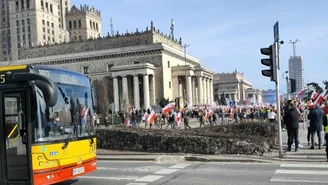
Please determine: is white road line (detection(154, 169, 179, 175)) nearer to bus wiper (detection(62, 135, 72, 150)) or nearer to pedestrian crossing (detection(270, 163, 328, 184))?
pedestrian crossing (detection(270, 163, 328, 184))

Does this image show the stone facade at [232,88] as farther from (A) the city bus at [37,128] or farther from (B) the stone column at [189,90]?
(A) the city bus at [37,128]

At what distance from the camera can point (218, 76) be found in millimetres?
170750

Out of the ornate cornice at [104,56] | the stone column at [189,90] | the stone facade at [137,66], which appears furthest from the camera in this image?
the ornate cornice at [104,56]

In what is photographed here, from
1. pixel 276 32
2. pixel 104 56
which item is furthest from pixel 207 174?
pixel 104 56

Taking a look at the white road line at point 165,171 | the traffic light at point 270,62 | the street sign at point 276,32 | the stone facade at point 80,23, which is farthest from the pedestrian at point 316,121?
the stone facade at point 80,23

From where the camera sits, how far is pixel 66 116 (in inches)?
349

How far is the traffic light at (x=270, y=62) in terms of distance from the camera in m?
14.1

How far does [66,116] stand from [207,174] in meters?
4.30

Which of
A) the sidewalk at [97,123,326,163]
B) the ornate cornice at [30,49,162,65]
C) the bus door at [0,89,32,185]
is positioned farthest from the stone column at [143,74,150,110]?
the bus door at [0,89,32,185]

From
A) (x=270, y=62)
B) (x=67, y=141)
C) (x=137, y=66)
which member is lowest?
(x=67, y=141)

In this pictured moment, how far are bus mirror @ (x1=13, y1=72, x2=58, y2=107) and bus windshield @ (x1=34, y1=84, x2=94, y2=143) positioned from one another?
386 millimetres

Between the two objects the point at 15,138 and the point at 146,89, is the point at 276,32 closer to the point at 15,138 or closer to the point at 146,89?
the point at 15,138

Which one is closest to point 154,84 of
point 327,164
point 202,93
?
point 202,93

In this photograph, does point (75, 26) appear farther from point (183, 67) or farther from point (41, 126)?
point (41, 126)
